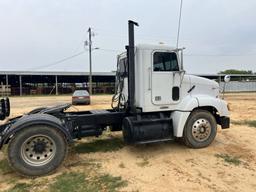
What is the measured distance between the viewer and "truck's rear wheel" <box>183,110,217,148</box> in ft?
24.4

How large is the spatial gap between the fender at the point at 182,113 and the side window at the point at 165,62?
2.94ft

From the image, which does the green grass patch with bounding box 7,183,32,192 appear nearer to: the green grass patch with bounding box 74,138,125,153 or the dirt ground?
the dirt ground

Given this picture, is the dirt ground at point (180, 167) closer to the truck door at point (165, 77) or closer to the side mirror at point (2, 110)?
the side mirror at point (2, 110)

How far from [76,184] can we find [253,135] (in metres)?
6.67

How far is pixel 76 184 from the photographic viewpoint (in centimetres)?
525

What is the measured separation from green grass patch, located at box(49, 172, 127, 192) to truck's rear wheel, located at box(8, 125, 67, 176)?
0.45 meters

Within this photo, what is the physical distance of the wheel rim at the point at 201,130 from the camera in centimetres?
750

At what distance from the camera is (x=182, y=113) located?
7.30 meters

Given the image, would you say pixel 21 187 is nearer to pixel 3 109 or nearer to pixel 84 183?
pixel 84 183

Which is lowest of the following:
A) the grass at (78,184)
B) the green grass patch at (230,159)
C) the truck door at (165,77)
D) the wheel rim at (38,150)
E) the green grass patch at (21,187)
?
the green grass patch at (21,187)

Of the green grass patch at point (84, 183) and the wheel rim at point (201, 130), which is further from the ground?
the wheel rim at point (201, 130)

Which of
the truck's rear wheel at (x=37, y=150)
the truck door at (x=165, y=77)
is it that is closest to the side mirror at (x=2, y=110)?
the truck's rear wheel at (x=37, y=150)

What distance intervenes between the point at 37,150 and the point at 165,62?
375cm

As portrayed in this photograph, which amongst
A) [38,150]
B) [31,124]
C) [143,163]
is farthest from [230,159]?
[31,124]
